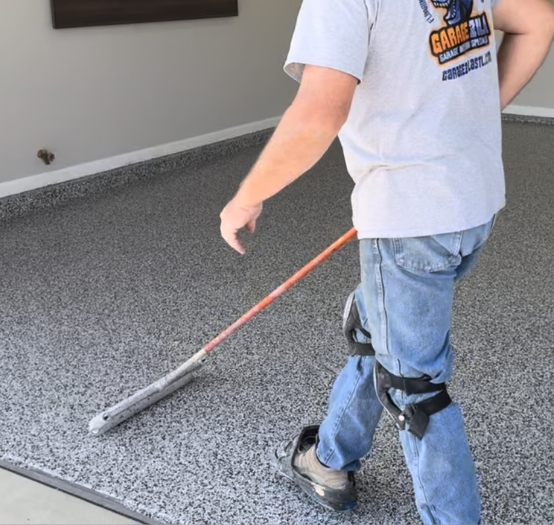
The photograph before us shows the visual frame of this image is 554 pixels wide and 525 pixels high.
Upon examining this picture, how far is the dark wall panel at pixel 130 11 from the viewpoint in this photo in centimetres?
316

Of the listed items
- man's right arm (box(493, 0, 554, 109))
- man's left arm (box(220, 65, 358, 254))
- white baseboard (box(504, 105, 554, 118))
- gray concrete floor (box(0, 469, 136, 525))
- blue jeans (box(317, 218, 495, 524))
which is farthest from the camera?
white baseboard (box(504, 105, 554, 118))

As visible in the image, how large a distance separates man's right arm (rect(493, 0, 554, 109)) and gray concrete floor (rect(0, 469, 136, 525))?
999mm

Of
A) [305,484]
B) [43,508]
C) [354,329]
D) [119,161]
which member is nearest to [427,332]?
[354,329]

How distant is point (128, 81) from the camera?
11.6 feet


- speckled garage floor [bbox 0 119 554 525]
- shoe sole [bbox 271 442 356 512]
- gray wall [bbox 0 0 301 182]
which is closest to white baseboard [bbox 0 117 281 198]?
gray wall [bbox 0 0 301 182]

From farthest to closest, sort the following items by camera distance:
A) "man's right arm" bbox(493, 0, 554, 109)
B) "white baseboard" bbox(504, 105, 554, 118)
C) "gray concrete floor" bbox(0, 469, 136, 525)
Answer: "white baseboard" bbox(504, 105, 554, 118) → "gray concrete floor" bbox(0, 469, 136, 525) → "man's right arm" bbox(493, 0, 554, 109)

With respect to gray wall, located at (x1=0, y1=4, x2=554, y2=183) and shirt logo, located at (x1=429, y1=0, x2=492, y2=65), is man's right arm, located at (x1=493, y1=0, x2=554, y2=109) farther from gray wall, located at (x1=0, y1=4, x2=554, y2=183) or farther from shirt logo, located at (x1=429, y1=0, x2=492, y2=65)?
gray wall, located at (x1=0, y1=4, x2=554, y2=183)

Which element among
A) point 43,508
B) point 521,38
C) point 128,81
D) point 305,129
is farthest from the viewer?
point 128,81

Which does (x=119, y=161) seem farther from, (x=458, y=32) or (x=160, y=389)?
(x=458, y=32)

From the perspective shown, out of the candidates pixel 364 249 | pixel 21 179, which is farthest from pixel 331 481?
pixel 21 179

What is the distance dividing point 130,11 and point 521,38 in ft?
8.47

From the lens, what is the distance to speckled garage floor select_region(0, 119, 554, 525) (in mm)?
1433

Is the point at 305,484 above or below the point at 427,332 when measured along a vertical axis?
below

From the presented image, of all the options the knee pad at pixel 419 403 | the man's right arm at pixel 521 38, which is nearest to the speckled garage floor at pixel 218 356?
the knee pad at pixel 419 403
